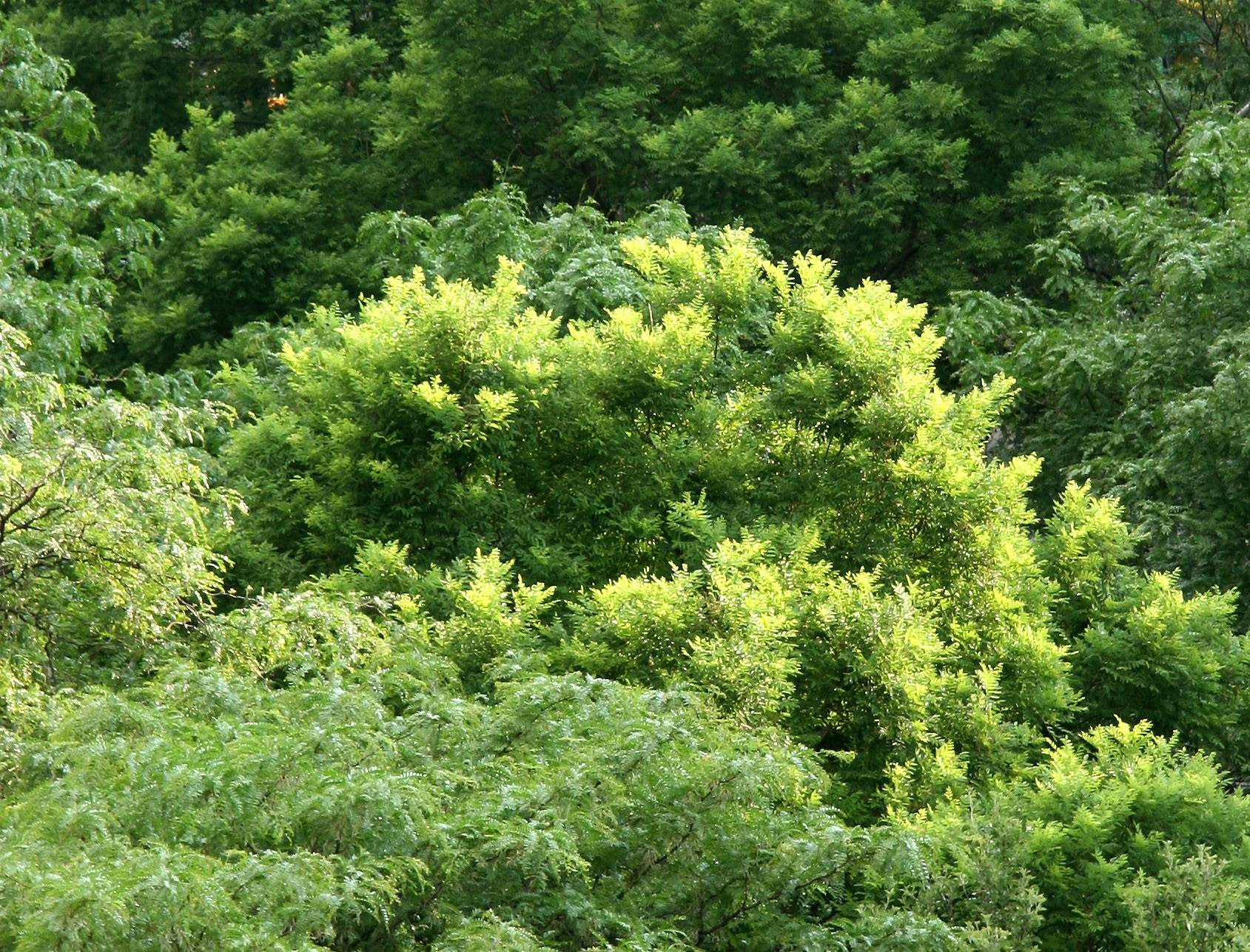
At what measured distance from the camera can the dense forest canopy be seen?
20.4 ft

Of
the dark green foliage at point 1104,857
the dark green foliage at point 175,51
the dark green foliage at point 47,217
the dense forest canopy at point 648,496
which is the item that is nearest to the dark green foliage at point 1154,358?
the dense forest canopy at point 648,496

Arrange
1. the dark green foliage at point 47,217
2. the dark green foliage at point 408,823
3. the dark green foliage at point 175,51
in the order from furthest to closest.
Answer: the dark green foliage at point 175,51, the dark green foliage at point 47,217, the dark green foliage at point 408,823

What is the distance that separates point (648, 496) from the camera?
10.2m

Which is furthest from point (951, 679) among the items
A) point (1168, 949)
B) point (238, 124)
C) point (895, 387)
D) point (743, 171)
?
point (238, 124)

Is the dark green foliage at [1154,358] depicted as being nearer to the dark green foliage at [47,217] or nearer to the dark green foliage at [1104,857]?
the dark green foliage at [1104,857]

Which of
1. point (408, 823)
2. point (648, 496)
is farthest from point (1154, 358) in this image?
point (408, 823)

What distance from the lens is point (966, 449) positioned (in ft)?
33.0

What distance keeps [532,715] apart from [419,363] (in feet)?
10.9

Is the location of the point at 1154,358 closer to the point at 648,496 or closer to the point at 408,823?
the point at 648,496

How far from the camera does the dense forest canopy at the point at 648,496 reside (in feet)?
20.4

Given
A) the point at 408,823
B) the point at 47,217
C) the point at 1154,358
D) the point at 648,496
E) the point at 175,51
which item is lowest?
the point at 175,51

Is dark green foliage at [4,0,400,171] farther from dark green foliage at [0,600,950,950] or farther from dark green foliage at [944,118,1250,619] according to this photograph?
dark green foliage at [0,600,950,950]

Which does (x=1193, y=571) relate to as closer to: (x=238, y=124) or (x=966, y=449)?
(x=966, y=449)

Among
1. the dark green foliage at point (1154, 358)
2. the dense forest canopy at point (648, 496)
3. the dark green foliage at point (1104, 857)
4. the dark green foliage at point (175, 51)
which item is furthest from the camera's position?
the dark green foliage at point (175, 51)
